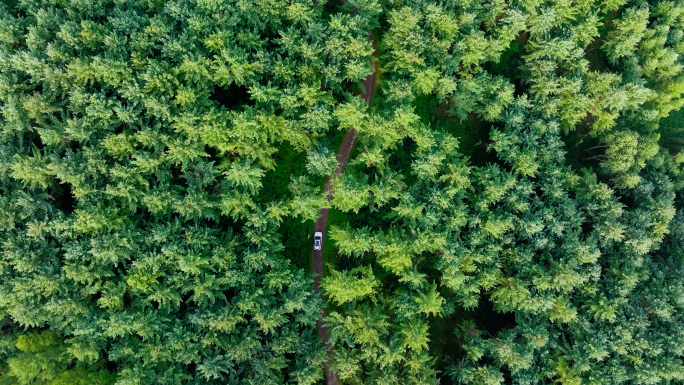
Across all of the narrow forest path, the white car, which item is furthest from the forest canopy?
the white car

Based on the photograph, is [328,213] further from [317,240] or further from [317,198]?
[317,198]

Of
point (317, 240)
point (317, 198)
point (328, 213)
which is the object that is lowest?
point (317, 240)

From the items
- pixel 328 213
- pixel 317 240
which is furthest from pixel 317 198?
pixel 317 240

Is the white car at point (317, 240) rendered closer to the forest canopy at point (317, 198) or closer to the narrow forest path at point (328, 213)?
the narrow forest path at point (328, 213)

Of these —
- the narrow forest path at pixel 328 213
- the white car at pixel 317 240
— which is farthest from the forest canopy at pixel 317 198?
the white car at pixel 317 240

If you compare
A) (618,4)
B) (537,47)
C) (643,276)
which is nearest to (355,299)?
(643,276)

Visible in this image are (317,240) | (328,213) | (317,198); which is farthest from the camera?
(328,213)

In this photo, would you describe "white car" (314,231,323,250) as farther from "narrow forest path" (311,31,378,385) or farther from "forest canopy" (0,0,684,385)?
"forest canopy" (0,0,684,385)

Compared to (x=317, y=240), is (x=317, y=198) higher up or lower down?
higher up
